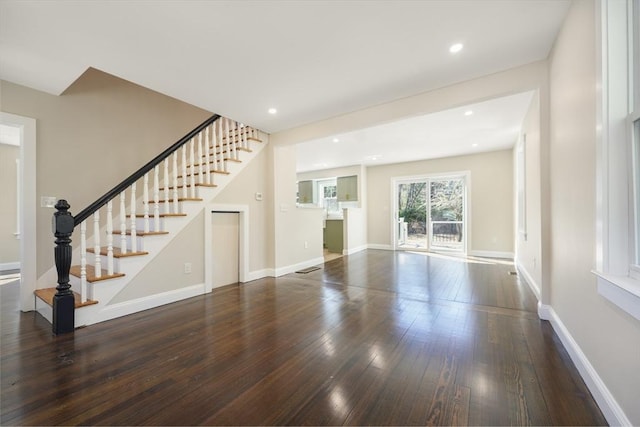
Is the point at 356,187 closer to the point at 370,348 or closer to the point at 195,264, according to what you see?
the point at 195,264

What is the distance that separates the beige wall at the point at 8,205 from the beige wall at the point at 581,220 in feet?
26.9

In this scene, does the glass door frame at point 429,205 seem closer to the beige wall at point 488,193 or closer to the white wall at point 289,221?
the beige wall at point 488,193

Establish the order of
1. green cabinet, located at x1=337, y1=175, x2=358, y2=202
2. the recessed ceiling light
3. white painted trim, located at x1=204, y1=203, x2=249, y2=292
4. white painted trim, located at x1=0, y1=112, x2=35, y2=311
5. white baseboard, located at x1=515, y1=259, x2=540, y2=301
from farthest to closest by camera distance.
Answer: green cabinet, located at x1=337, y1=175, x2=358, y2=202, white painted trim, located at x1=204, y1=203, x2=249, y2=292, white baseboard, located at x1=515, y1=259, x2=540, y2=301, white painted trim, located at x1=0, y1=112, x2=35, y2=311, the recessed ceiling light

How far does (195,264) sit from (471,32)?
3.87 m

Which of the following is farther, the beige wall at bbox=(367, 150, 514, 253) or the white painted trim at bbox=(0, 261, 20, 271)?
the beige wall at bbox=(367, 150, 514, 253)

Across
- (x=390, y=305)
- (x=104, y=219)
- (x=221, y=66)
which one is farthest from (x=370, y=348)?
(x=104, y=219)

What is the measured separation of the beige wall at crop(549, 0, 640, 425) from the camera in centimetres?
125

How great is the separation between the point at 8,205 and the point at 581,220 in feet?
27.4

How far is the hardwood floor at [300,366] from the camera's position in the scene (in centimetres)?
139

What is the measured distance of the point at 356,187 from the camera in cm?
774

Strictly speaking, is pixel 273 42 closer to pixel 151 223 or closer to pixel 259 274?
pixel 151 223

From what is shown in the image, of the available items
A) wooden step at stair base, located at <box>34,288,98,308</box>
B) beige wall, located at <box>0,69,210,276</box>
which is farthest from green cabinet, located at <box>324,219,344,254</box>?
wooden step at stair base, located at <box>34,288,98,308</box>

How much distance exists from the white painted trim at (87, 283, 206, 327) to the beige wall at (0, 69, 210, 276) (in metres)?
1.08

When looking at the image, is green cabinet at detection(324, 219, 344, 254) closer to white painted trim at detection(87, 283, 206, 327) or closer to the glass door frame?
the glass door frame
